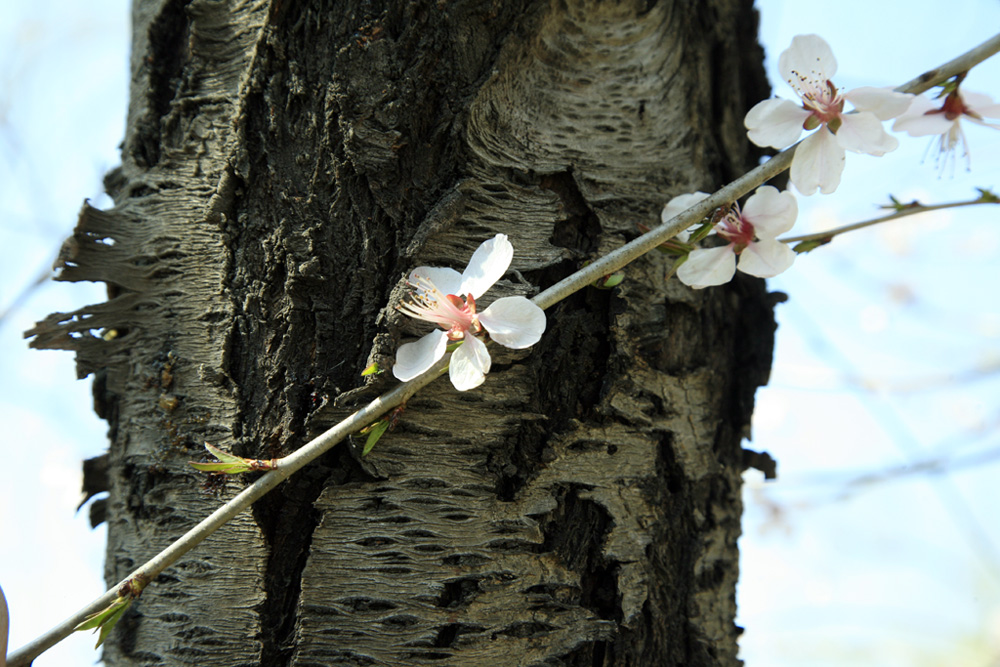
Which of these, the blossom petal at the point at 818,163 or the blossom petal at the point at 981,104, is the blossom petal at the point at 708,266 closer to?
the blossom petal at the point at 818,163

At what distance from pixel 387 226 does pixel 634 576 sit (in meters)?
0.53

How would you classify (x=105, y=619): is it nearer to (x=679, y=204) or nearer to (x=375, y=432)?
(x=375, y=432)

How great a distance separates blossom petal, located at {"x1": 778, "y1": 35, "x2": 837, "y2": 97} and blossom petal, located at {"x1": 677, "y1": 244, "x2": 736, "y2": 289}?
0.22 meters

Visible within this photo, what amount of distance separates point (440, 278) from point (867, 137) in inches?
20.1

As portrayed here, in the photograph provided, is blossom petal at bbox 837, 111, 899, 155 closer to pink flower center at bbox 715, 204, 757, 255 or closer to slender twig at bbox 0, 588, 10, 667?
pink flower center at bbox 715, 204, 757, 255

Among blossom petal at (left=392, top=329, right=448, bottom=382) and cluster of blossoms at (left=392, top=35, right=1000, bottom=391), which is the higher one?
cluster of blossoms at (left=392, top=35, right=1000, bottom=391)

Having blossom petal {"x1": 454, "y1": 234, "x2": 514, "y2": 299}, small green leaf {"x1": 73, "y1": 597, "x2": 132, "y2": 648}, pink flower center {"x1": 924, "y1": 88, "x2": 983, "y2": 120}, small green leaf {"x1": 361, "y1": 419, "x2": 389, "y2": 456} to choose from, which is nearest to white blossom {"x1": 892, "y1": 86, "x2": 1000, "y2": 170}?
pink flower center {"x1": 924, "y1": 88, "x2": 983, "y2": 120}

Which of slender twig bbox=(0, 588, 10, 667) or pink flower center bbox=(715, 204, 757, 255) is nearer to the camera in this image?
slender twig bbox=(0, 588, 10, 667)

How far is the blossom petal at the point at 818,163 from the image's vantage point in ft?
2.53

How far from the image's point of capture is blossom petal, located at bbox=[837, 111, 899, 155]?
29.9 inches

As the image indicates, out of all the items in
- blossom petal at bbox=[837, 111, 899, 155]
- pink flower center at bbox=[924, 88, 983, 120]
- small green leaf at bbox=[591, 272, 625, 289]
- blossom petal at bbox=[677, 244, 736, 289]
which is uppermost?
pink flower center at bbox=[924, 88, 983, 120]

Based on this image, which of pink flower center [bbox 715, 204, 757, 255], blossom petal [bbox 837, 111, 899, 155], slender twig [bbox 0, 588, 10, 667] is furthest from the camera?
pink flower center [bbox 715, 204, 757, 255]

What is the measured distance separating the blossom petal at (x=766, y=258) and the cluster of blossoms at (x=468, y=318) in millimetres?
313

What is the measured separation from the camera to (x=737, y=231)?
87 centimetres
